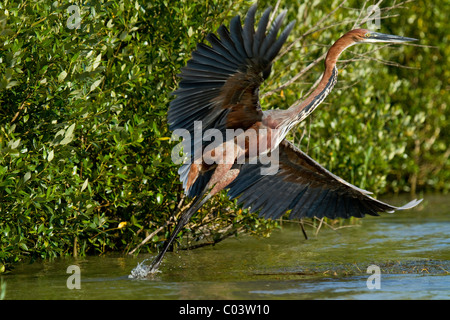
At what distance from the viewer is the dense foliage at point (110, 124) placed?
19.0 ft

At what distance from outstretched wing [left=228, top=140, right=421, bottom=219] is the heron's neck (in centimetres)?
52

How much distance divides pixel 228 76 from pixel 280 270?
1.91m

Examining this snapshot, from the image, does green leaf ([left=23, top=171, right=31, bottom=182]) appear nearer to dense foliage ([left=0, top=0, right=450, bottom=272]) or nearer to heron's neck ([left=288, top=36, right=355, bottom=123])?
dense foliage ([left=0, top=0, right=450, bottom=272])

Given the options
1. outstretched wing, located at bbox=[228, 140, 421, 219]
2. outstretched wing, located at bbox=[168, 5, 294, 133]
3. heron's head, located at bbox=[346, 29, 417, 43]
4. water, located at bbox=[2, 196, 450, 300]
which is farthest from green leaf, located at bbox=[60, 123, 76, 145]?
heron's head, located at bbox=[346, 29, 417, 43]

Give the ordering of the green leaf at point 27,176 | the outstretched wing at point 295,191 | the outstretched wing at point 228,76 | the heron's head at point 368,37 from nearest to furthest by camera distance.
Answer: the outstretched wing at point 228,76 → the green leaf at point 27,176 → the heron's head at point 368,37 → the outstretched wing at point 295,191

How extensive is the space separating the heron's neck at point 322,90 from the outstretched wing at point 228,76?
0.47 metres

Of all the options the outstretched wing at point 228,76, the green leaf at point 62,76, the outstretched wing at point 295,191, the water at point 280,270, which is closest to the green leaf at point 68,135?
the green leaf at point 62,76

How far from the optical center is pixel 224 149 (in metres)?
6.55

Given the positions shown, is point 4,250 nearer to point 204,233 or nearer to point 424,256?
point 204,233

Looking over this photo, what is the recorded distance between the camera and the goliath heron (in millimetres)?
5332

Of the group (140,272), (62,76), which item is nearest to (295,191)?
(140,272)

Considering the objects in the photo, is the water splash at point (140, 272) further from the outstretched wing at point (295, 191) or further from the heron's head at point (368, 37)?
the heron's head at point (368, 37)

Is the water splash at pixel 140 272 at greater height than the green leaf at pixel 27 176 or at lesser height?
lesser
